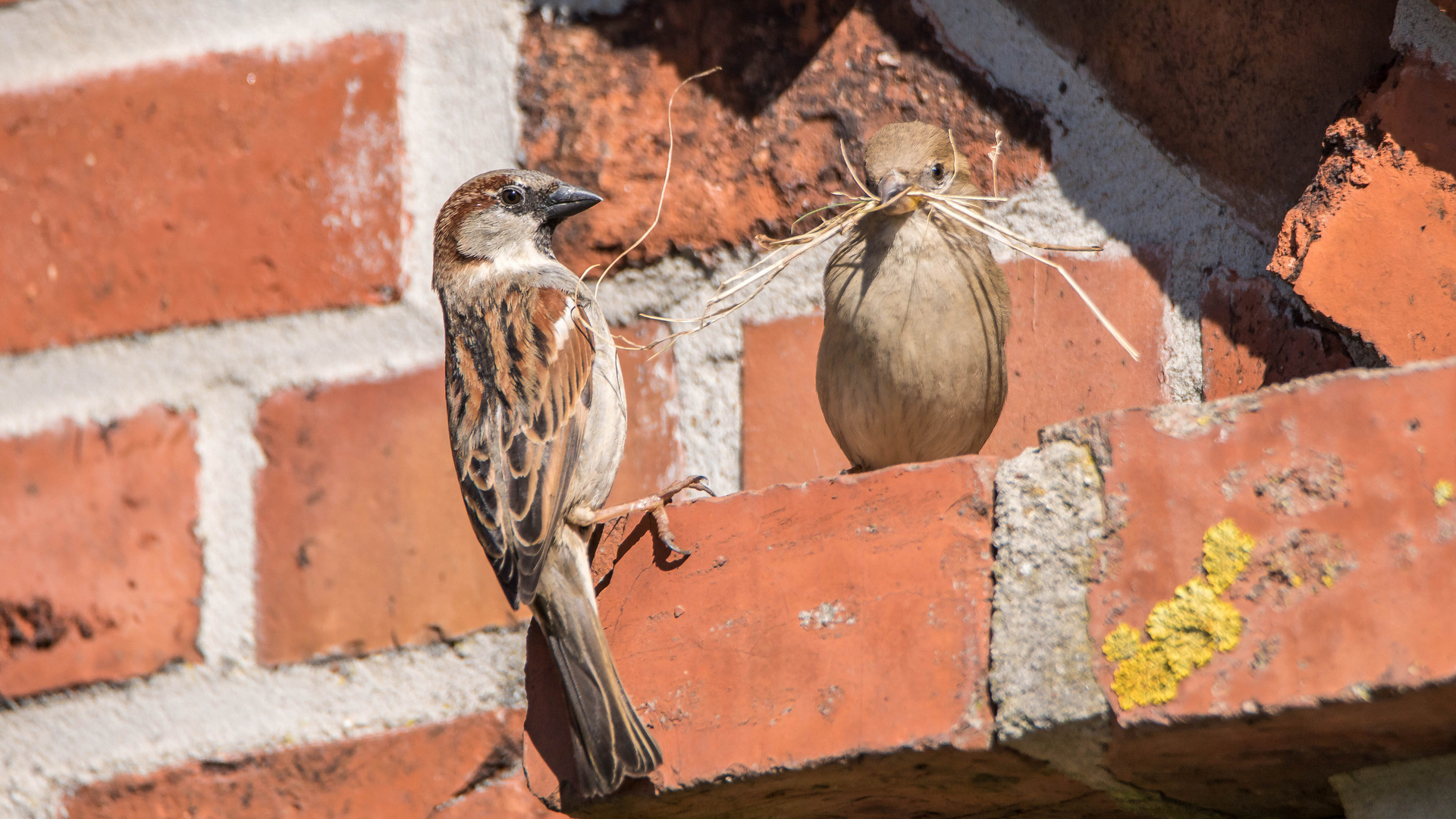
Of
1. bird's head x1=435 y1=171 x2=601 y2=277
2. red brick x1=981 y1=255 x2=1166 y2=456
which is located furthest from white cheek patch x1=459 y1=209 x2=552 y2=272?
red brick x1=981 y1=255 x2=1166 y2=456

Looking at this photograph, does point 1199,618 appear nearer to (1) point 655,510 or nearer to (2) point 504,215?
(1) point 655,510

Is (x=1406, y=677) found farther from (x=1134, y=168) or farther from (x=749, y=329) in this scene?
(x=749, y=329)

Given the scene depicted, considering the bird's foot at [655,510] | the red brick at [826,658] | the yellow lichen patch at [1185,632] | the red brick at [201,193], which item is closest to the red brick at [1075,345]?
the bird's foot at [655,510]

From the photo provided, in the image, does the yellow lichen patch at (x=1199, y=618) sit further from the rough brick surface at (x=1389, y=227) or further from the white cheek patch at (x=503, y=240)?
the white cheek patch at (x=503, y=240)

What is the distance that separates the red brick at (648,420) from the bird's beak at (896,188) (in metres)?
0.35

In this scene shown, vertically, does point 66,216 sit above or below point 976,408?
above

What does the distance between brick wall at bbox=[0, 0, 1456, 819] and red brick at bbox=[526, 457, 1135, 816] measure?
442 millimetres

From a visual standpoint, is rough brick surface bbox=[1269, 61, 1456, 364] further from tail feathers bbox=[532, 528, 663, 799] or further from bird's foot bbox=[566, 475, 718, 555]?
tail feathers bbox=[532, 528, 663, 799]

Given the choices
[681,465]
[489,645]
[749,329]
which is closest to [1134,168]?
[749,329]

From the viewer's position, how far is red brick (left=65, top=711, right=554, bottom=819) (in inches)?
75.7

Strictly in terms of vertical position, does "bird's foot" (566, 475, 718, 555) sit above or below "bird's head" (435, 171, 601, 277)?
below

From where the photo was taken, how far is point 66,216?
224 cm

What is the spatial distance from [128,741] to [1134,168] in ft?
5.01

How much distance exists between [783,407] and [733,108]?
42 centimetres
